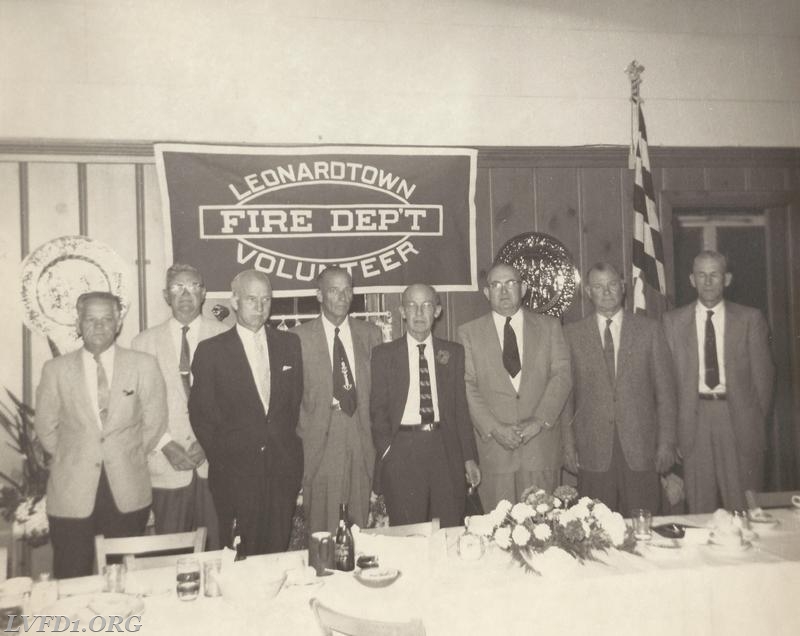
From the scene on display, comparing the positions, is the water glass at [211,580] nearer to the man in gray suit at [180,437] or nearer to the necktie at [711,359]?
the man in gray suit at [180,437]

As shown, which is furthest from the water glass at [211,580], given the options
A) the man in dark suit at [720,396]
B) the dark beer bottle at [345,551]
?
the man in dark suit at [720,396]

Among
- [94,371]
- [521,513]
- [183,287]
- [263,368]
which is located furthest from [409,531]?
[183,287]

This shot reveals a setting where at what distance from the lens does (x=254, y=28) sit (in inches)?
179

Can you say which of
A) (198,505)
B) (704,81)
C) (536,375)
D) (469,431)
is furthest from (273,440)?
(704,81)

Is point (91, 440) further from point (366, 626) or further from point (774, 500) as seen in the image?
point (774, 500)

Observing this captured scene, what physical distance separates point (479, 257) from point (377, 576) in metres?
2.99

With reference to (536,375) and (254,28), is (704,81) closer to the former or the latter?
(536,375)

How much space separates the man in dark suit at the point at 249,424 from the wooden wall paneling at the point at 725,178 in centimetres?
369

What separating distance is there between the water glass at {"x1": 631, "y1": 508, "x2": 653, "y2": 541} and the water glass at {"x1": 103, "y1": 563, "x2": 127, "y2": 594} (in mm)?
1866

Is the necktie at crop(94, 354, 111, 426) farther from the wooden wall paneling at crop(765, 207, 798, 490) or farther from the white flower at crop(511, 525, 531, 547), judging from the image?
the wooden wall paneling at crop(765, 207, 798, 490)

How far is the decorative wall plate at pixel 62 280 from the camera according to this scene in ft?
14.0

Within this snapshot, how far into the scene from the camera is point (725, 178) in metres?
5.30

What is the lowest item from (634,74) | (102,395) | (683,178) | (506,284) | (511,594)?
(511,594)

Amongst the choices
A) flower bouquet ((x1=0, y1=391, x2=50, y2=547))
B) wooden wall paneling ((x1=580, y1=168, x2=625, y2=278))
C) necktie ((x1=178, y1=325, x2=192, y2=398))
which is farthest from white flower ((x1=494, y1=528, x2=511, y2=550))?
wooden wall paneling ((x1=580, y1=168, x2=625, y2=278))
